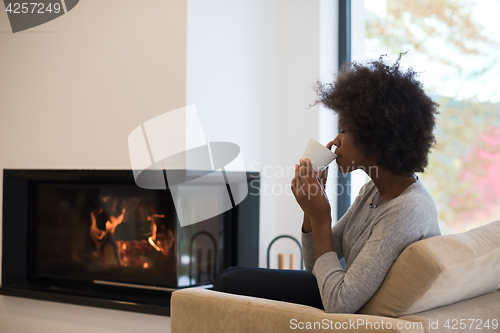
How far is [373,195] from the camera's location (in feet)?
4.15

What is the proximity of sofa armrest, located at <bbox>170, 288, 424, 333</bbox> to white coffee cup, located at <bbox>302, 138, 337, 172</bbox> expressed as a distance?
369mm

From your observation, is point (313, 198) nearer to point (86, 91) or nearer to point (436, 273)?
point (436, 273)

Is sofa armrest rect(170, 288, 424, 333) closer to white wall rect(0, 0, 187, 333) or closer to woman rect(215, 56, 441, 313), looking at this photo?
woman rect(215, 56, 441, 313)

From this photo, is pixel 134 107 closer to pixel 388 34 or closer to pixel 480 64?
pixel 388 34

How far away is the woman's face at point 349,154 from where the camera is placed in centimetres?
113

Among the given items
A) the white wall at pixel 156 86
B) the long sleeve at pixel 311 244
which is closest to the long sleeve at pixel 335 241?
the long sleeve at pixel 311 244

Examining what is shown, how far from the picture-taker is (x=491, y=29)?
2.31 metres

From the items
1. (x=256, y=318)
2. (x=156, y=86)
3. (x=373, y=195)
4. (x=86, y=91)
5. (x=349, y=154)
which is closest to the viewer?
(x=256, y=318)

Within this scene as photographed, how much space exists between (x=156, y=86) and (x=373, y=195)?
1249mm

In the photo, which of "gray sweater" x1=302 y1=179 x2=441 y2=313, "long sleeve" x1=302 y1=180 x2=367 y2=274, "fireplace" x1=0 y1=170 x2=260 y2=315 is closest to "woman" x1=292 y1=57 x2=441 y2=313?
"gray sweater" x1=302 y1=179 x2=441 y2=313

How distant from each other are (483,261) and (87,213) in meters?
2.07

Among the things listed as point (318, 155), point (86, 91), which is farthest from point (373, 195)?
point (86, 91)

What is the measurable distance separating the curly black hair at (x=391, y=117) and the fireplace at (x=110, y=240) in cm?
108

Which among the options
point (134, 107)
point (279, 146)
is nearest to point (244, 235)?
point (279, 146)
